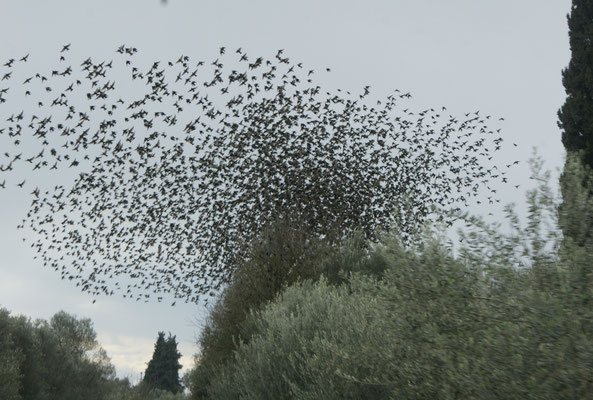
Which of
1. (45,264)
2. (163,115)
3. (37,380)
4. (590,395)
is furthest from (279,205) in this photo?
(590,395)

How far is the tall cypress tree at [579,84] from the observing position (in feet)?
93.7

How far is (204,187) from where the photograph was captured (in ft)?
108

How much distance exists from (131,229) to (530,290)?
29353 mm

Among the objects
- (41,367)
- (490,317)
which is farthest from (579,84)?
(41,367)

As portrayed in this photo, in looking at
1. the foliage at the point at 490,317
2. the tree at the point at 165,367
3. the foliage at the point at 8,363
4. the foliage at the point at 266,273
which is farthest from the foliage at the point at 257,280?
the tree at the point at 165,367

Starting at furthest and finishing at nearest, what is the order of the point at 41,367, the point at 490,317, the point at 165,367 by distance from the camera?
the point at 165,367, the point at 41,367, the point at 490,317

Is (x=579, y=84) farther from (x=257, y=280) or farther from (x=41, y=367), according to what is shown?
(x=41, y=367)

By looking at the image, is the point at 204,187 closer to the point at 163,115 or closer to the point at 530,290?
the point at 163,115

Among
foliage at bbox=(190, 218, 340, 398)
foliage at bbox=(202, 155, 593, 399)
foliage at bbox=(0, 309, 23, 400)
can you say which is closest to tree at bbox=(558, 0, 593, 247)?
foliage at bbox=(190, 218, 340, 398)

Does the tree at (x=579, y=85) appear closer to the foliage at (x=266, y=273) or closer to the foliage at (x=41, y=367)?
the foliage at (x=266, y=273)

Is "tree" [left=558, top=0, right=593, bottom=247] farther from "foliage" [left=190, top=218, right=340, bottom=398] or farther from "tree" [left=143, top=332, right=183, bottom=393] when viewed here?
"tree" [left=143, top=332, right=183, bottom=393]

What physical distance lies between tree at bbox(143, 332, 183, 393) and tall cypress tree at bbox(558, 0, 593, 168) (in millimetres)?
60987

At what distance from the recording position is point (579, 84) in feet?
96.2

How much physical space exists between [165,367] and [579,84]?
62585 millimetres
